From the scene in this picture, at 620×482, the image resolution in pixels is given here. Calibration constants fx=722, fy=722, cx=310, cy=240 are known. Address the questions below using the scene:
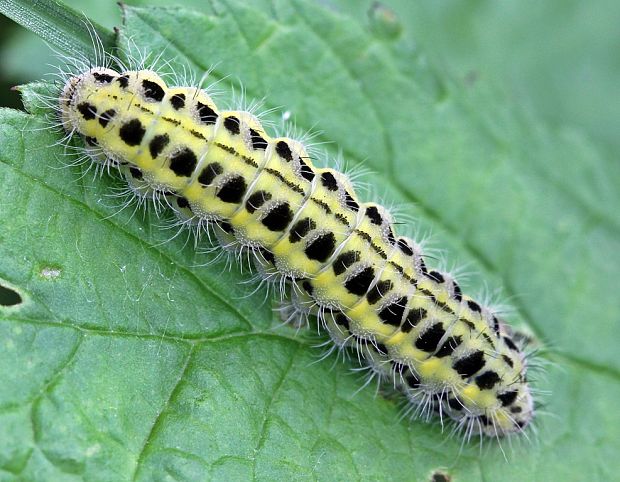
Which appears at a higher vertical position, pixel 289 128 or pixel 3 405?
pixel 289 128

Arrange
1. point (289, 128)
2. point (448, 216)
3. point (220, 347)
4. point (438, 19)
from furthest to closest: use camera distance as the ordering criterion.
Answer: point (438, 19)
point (448, 216)
point (289, 128)
point (220, 347)

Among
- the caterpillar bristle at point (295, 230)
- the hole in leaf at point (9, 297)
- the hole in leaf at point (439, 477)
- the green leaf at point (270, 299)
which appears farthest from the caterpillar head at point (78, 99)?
the hole in leaf at point (439, 477)

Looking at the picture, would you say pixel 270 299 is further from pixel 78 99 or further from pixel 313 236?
pixel 78 99

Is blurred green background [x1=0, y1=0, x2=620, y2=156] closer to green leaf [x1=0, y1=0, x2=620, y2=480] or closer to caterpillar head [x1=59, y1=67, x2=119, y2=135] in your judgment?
green leaf [x1=0, y1=0, x2=620, y2=480]

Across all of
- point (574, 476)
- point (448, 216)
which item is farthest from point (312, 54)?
point (574, 476)

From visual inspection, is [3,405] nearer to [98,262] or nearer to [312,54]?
[98,262]


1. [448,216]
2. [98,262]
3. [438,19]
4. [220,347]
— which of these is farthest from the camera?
[438,19]

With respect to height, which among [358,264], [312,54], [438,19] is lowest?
[358,264]

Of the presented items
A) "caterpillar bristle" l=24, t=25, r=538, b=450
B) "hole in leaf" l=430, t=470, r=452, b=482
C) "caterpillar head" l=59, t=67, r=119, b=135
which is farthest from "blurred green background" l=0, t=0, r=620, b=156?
→ "caterpillar head" l=59, t=67, r=119, b=135
